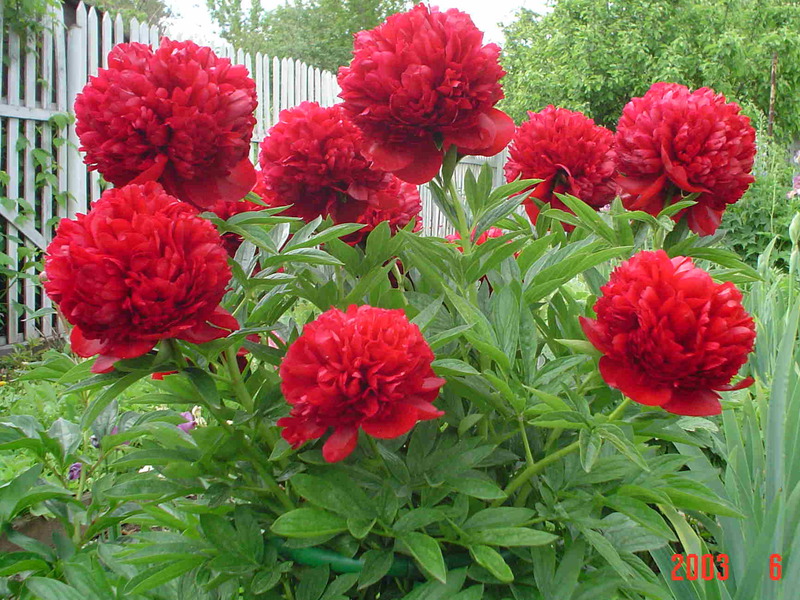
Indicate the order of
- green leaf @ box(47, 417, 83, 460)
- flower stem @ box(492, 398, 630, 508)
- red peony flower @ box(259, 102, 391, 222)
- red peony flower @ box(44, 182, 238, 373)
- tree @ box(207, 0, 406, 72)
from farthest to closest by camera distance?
1. tree @ box(207, 0, 406, 72)
2. green leaf @ box(47, 417, 83, 460)
3. red peony flower @ box(259, 102, 391, 222)
4. flower stem @ box(492, 398, 630, 508)
5. red peony flower @ box(44, 182, 238, 373)

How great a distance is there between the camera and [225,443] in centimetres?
63

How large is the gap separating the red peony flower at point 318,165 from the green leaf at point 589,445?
35cm

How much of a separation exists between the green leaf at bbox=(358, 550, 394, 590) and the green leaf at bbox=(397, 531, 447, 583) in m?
0.03

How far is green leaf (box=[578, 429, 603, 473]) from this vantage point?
1.75 feet

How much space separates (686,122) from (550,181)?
0.57 ft

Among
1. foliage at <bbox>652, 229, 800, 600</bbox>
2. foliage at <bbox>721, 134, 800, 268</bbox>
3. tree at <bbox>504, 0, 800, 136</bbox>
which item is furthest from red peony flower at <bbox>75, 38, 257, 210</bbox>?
tree at <bbox>504, 0, 800, 136</bbox>

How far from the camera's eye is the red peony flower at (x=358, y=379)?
0.50 metres

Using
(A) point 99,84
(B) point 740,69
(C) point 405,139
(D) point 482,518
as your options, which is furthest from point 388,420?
(B) point 740,69

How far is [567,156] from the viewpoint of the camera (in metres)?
0.88

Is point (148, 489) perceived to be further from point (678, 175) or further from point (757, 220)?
point (757, 220)

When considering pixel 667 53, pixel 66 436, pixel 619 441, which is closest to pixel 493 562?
pixel 619 441

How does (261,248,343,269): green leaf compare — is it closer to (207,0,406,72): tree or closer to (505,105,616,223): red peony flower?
(505,105,616,223): red peony flower

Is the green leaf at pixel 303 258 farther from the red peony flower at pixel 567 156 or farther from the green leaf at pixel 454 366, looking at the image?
the red peony flower at pixel 567 156

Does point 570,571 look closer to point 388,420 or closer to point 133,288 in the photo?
point 388,420
